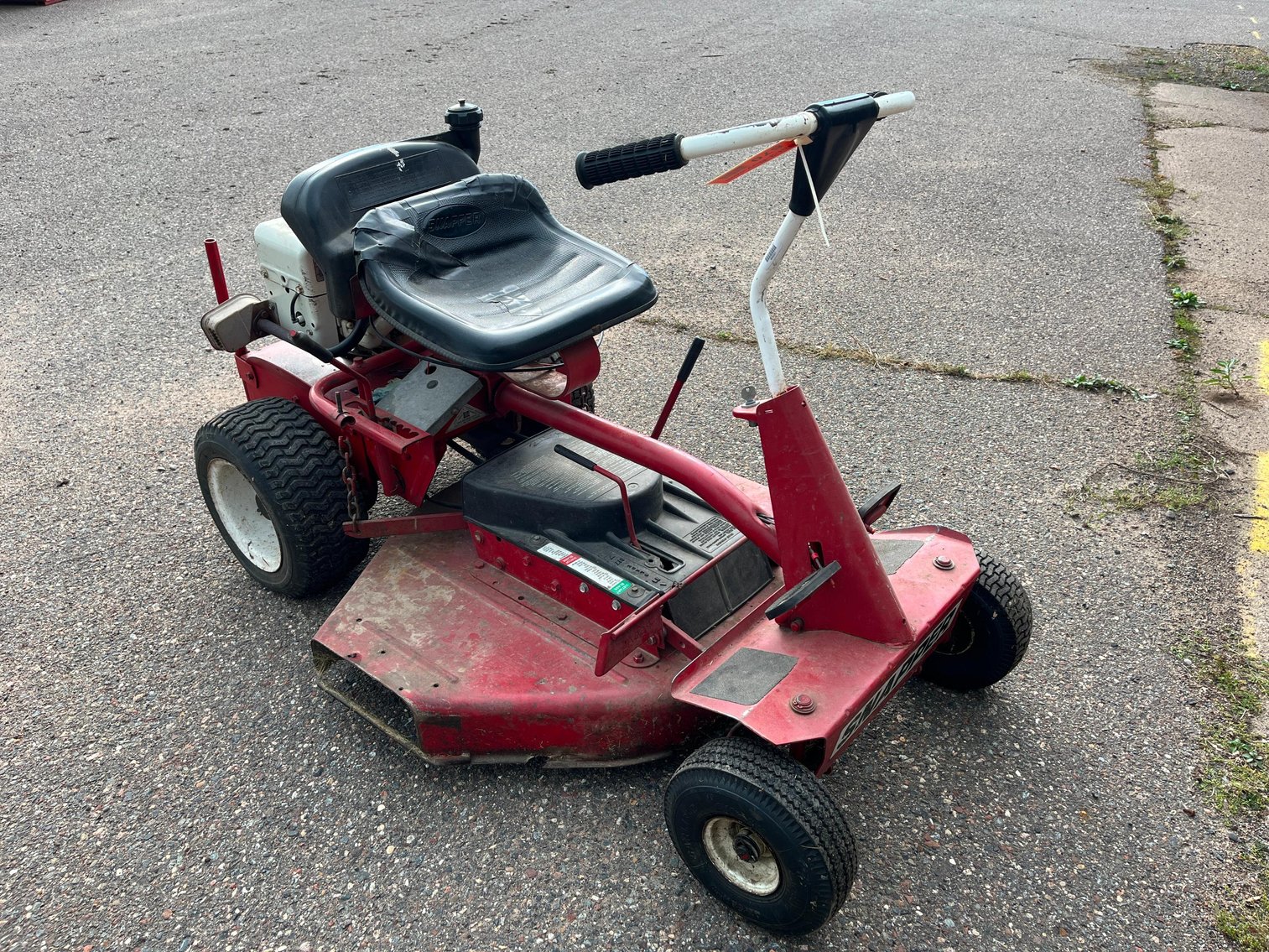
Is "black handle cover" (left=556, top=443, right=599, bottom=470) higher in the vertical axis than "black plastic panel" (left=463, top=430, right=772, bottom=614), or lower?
higher

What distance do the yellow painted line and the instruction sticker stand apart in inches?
84.7

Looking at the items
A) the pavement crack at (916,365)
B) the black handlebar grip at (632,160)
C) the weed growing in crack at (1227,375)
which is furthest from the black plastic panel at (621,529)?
the weed growing in crack at (1227,375)

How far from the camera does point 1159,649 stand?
287cm

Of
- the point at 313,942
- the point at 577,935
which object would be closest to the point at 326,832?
the point at 313,942

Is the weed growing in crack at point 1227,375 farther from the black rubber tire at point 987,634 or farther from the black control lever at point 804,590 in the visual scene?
the black control lever at point 804,590

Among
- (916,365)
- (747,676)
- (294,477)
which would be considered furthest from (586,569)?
(916,365)

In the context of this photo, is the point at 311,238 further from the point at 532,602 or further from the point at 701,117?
the point at 701,117

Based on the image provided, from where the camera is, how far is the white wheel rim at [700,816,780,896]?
2078mm

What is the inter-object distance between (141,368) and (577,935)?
3310 millimetres

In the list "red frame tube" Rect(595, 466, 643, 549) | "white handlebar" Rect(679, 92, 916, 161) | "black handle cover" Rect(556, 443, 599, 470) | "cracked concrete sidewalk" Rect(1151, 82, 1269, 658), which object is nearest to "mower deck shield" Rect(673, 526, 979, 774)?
"red frame tube" Rect(595, 466, 643, 549)

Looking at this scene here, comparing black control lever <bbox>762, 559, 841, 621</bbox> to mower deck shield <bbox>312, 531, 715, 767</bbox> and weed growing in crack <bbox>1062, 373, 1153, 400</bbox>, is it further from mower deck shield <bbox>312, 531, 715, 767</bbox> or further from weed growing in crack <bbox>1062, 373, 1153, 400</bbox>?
weed growing in crack <bbox>1062, 373, 1153, 400</bbox>

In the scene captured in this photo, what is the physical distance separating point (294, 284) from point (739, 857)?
1927 mm

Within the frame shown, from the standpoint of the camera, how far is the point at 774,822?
6.38ft

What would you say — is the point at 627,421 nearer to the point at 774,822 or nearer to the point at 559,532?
the point at 559,532
